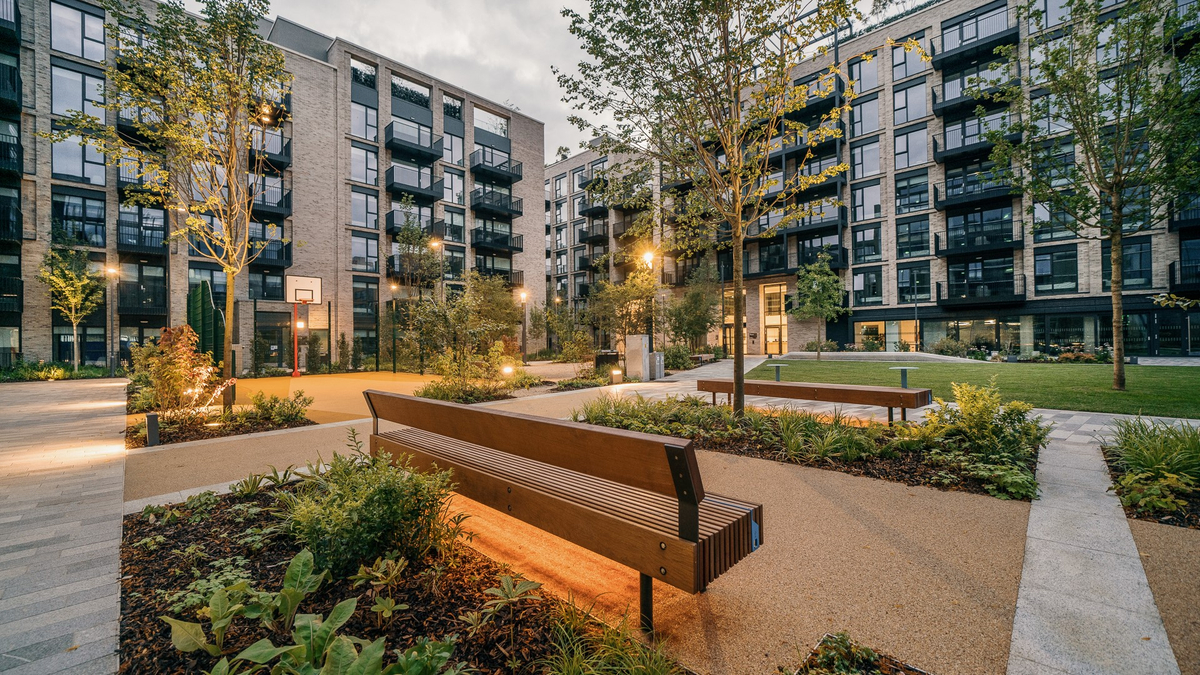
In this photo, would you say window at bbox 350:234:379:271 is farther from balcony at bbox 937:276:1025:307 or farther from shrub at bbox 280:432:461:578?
balcony at bbox 937:276:1025:307

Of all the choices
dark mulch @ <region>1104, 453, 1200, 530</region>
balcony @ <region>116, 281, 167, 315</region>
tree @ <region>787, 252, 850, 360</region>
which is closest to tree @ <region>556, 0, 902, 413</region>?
dark mulch @ <region>1104, 453, 1200, 530</region>

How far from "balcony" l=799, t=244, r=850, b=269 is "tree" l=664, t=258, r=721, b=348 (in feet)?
20.9

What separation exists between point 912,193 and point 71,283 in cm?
4534

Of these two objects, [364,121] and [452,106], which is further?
[452,106]

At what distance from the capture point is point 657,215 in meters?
7.84

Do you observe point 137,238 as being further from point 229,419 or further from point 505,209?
point 229,419

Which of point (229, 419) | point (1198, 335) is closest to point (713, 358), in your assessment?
point (229, 419)

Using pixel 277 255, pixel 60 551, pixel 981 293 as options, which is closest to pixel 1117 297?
pixel 60 551

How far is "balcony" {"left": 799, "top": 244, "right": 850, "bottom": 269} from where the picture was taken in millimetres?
31828

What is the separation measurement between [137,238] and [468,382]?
23.7m

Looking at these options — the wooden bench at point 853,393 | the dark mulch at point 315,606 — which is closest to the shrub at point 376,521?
the dark mulch at point 315,606

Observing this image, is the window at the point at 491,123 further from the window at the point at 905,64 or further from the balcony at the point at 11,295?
the window at the point at 905,64

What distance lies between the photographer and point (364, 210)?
98.1ft

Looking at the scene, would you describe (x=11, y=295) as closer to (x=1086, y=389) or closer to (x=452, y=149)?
(x=452, y=149)
